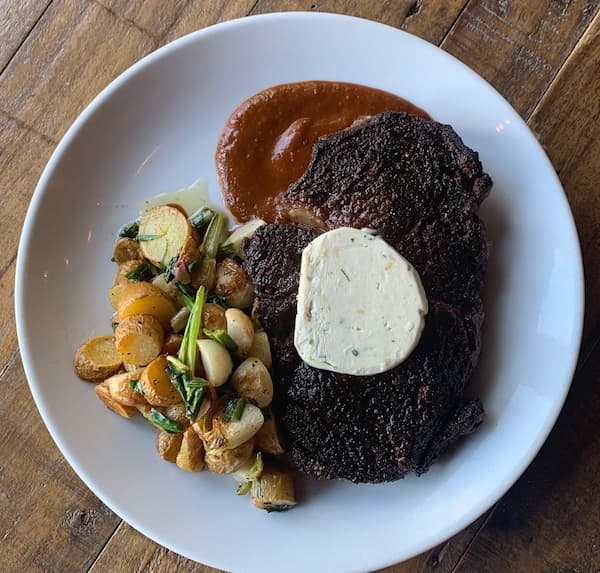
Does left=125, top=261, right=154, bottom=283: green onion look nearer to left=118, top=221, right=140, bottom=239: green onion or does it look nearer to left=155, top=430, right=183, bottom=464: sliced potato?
left=118, top=221, right=140, bottom=239: green onion

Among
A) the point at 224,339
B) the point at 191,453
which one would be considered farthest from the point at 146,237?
the point at 191,453

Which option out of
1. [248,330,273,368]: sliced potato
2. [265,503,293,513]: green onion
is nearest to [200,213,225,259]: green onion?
[248,330,273,368]: sliced potato

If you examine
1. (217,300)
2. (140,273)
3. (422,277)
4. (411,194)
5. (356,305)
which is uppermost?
(411,194)

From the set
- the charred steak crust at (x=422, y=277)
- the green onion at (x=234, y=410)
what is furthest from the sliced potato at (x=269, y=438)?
the green onion at (x=234, y=410)

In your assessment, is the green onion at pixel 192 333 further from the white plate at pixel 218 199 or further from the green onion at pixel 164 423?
the white plate at pixel 218 199

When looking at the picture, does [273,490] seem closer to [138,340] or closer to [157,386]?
[157,386]

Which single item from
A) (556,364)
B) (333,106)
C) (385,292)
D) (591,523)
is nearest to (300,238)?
(385,292)

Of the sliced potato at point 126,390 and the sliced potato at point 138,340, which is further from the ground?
the sliced potato at point 138,340
